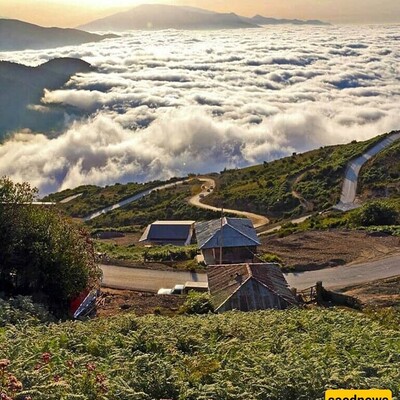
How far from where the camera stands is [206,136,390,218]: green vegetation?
6247 centimetres

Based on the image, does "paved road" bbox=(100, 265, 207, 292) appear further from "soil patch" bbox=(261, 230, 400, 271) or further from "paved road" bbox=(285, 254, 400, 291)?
"soil patch" bbox=(261, 230, 400, 271)

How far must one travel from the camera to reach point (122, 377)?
9406 millimetres

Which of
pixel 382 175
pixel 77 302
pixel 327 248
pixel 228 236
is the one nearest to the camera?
pixel 77 302

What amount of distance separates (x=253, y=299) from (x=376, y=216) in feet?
79.6

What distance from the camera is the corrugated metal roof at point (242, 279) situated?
76.7 feet

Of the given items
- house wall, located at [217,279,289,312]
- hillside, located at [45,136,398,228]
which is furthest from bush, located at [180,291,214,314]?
hillside, located at [45,136,398,228]

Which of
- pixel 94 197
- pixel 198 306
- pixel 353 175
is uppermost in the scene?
pixel 198 306

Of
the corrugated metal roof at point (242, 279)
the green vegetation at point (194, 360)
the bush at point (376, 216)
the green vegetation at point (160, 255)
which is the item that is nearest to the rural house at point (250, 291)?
the corrugated metal roof at point (242, 279)

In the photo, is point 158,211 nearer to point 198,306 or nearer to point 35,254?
point 198,306

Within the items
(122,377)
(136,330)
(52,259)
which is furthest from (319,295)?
(122,377)

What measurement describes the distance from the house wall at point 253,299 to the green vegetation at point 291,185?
120 feet

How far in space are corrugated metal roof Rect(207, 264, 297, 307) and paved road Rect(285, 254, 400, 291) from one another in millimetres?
3927

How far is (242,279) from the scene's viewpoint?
23.9 metres

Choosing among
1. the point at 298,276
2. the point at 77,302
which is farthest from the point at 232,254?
the point at 77,302
